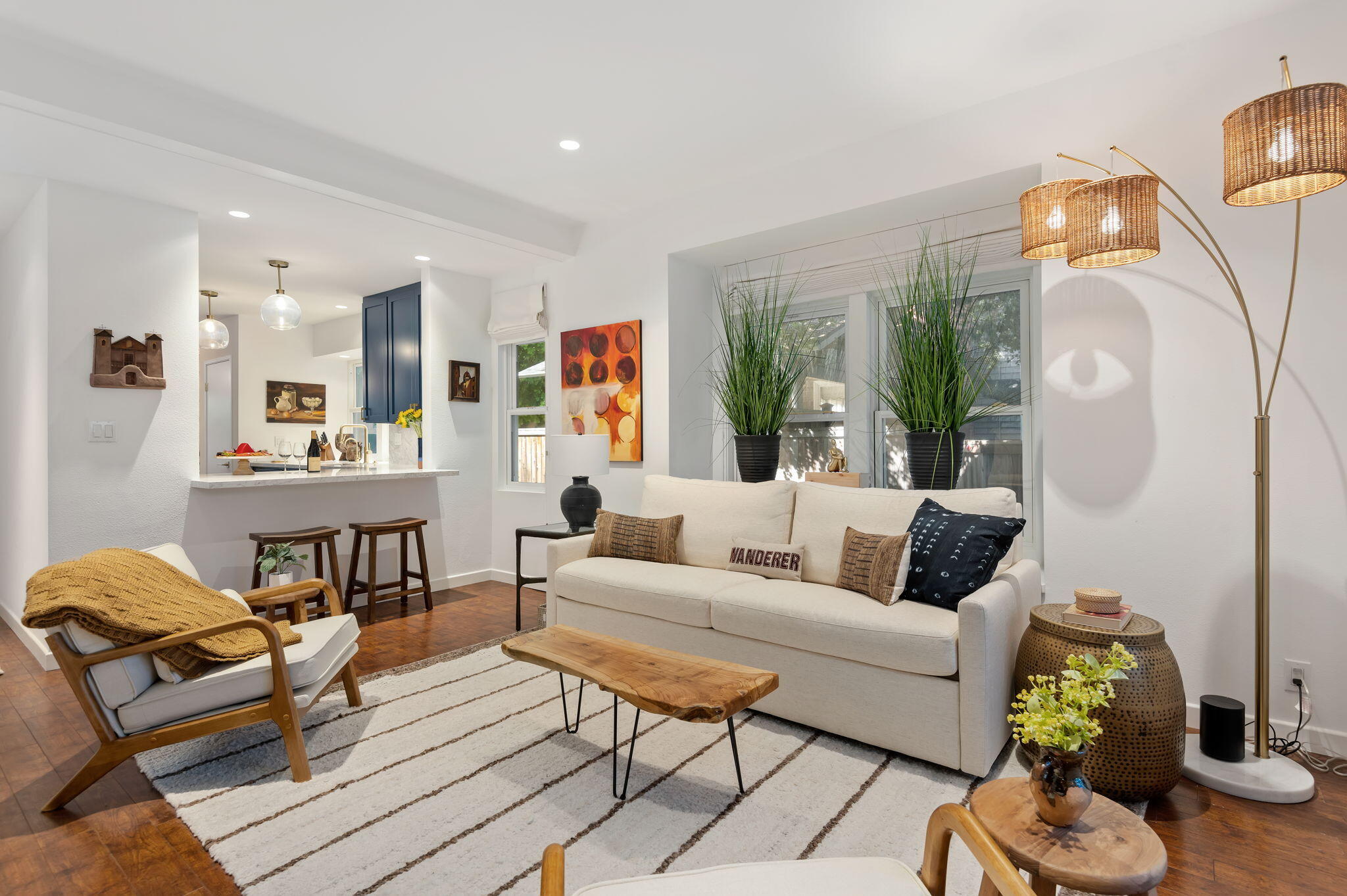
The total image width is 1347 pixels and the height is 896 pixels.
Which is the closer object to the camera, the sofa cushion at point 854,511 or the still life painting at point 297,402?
the sofa cushion at point 854,511

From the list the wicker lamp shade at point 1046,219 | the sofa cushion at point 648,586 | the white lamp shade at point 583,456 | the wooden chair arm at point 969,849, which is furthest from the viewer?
the white lamp shade at point 583,456

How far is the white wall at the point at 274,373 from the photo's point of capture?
746cm

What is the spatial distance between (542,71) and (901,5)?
Answer: 1.45m

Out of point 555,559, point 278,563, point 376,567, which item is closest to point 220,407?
point 376,567

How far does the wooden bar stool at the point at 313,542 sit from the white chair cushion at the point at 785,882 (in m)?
3.36

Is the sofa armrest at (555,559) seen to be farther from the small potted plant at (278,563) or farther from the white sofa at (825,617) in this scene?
the small potted plant at (278,563)

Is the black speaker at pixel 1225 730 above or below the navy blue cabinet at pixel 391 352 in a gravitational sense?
below

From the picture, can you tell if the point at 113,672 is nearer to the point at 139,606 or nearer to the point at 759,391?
the point at 139,606

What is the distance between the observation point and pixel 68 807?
2.13m

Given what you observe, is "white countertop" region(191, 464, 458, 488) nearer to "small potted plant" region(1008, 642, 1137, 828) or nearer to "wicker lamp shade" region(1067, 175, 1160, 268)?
"small potted plant" region(1008, 642, 1137, 828)

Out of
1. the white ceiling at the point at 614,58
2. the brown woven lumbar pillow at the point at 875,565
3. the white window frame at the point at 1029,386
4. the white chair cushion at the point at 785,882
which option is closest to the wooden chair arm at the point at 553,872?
the white chair cushion at the point at 785,882

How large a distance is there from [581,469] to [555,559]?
0.69 meters

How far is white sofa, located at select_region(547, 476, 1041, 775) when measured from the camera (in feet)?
7.51

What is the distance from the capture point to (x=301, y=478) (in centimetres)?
422
